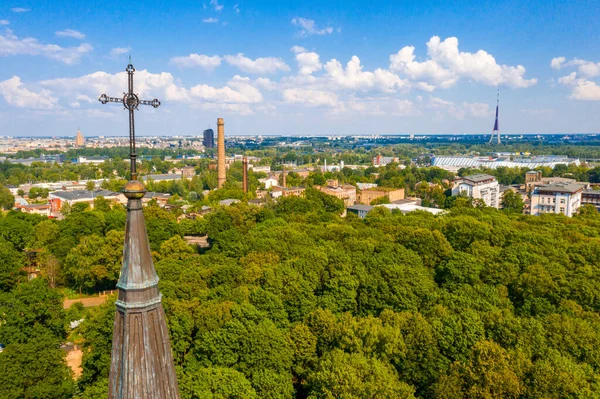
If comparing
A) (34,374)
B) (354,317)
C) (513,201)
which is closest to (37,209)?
(34,374)

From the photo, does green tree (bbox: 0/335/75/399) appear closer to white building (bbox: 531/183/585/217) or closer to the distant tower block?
white building (bbox: 531/183/585/217)

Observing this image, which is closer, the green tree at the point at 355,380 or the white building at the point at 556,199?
the green tree at the point at 355,380

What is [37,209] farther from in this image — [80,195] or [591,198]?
[591,198]

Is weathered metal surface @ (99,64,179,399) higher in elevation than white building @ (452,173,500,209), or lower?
higher

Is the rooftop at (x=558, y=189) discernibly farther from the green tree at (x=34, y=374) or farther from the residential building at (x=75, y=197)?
the residential building at (x=75, y=197)

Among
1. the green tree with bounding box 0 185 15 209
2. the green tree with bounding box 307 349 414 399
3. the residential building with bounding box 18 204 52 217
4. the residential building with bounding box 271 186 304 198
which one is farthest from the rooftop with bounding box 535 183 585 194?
the green tree with bounding box 0 185 15 209

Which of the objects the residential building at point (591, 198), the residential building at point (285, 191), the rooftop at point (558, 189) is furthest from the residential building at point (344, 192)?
the residential building at point (591, 198)
